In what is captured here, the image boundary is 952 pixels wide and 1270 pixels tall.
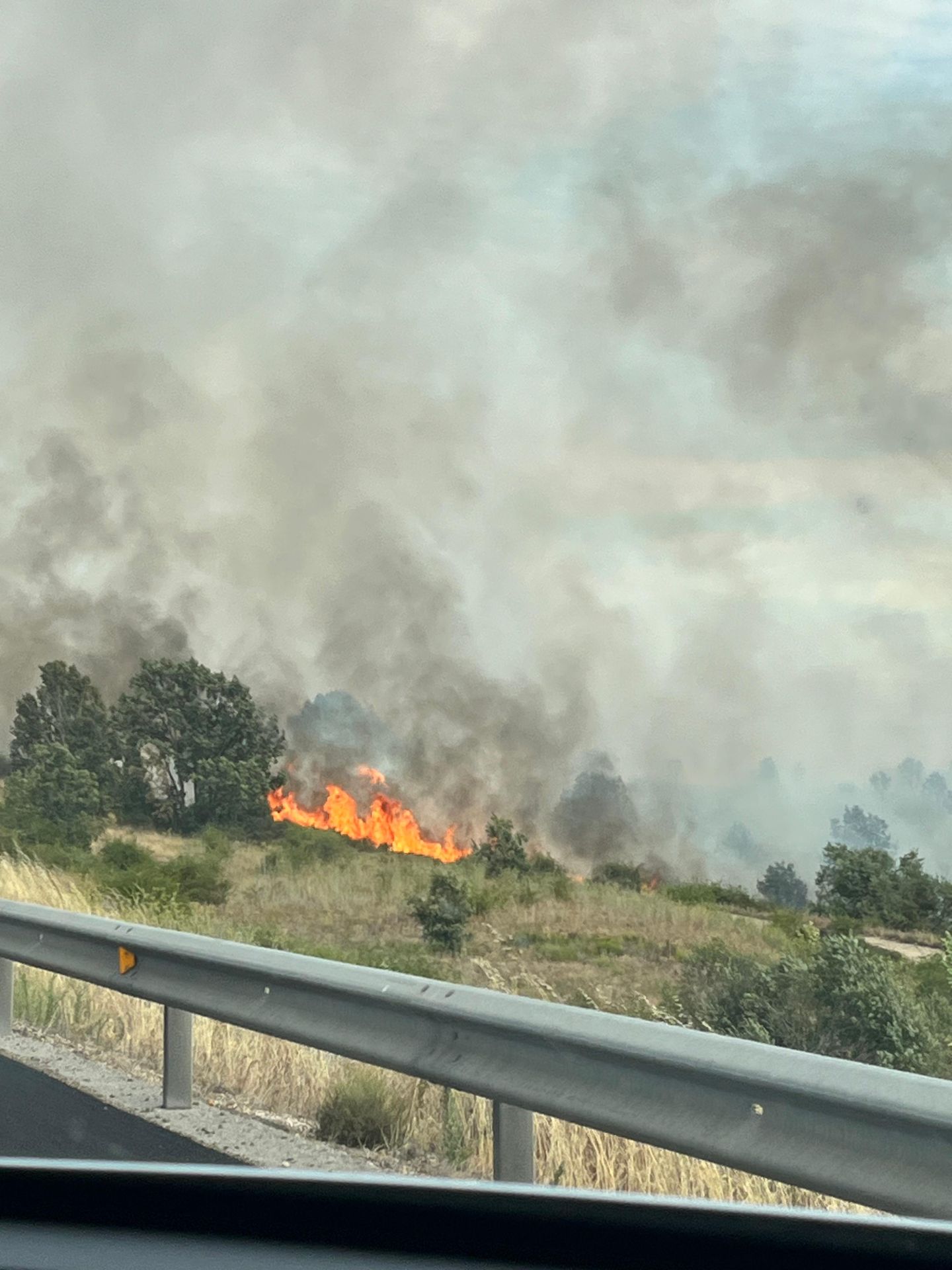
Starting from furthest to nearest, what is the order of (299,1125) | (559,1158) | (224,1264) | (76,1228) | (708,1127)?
1. (299,1125)
2. (559,1158)
3. (708,1127)
4. (76,1228)
5. (224,1264)

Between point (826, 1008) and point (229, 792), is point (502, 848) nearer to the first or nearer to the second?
point (229, 792)

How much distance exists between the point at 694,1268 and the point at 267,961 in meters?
4.82

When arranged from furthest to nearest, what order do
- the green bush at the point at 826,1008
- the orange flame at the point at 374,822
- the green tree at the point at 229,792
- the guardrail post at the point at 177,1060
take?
the orange flame at the point at 374,822, the green tree at the point at 229,792, the green bush at the point at 826,1008, the guardrail post at the point at 177,1060

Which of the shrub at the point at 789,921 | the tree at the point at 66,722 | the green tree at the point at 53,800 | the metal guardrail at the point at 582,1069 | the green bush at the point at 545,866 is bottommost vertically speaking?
the shrub at the point at 789,921

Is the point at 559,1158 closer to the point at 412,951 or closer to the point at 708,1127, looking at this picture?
the point at 708,1127

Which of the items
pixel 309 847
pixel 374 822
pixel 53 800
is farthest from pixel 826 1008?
pixel 374 822

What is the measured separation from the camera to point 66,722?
86.2 m

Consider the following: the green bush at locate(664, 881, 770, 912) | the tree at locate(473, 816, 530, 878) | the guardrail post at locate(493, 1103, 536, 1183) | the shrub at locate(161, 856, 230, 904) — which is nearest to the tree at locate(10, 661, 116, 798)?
the tree at locate(473, 816, 530, 878)

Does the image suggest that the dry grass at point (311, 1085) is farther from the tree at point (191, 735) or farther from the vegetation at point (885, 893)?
the tree at point (191, 735)

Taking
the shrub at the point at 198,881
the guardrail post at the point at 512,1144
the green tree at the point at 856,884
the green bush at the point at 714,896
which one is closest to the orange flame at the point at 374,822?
the green bush at the point at 714,896

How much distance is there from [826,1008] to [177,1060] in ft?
24.7

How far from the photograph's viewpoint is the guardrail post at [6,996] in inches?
356

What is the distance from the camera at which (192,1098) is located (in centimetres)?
737

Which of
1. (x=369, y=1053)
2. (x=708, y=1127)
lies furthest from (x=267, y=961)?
(x=708, y=1127)
